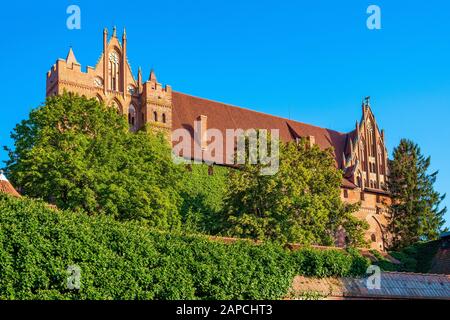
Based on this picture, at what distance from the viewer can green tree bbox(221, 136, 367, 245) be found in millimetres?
35781

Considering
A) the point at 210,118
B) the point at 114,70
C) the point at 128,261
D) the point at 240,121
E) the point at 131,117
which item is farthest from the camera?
the point at 240,121

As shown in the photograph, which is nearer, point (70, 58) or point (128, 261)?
point (128, 261)

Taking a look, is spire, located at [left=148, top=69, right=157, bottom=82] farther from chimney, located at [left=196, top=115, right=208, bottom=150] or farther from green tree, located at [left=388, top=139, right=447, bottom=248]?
green tree, located at [left=388, top=139, right=447, bottom=248]

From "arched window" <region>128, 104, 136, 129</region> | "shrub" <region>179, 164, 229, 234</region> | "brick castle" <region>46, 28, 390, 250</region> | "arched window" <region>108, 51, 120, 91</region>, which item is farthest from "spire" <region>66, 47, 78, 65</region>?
"shrub" <region>179, 164, 229, 234</region>

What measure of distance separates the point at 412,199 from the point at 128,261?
36.1 m

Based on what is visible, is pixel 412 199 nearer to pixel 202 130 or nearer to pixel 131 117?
pixel 202 130

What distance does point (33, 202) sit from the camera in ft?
77.0

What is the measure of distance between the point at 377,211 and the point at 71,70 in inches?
1111

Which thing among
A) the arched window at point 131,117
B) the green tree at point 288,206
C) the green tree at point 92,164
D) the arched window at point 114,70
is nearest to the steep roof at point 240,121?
the arched window at point 131,117

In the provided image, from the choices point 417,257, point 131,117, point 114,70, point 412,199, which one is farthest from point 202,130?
point 417,257

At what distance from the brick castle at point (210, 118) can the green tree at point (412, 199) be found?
3183 millimetres

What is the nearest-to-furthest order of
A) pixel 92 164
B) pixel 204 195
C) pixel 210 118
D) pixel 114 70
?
pixel 92 164
pixel 204 195
pixel 114 70
pixel 210 118

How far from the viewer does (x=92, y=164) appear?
120 ft
